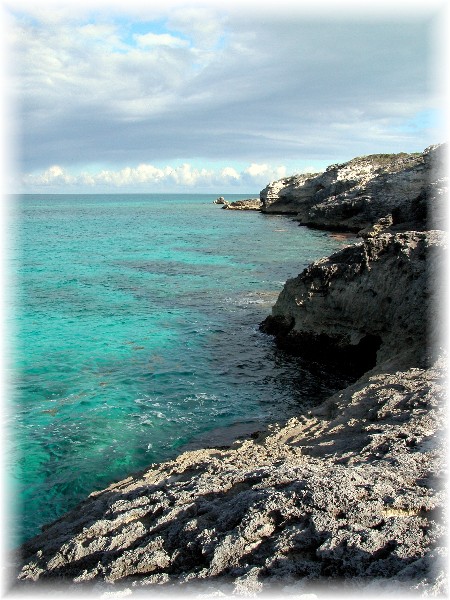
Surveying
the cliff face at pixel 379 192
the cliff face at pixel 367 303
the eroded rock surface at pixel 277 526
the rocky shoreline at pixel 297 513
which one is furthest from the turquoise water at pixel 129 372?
the cliff face at pixel 379 192

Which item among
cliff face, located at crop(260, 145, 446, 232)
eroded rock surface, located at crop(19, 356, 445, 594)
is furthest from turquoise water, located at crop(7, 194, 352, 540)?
cliff face, located at crop(260, 145, 446, 232)

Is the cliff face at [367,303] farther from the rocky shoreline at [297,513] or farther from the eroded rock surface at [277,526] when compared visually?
the eroded rock surface at [277,526]

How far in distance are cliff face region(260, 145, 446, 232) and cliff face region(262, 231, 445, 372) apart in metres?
21.2

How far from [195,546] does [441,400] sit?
6.44 meters

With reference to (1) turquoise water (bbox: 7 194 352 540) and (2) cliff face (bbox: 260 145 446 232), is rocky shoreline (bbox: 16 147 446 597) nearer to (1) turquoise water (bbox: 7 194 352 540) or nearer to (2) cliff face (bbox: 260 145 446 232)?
(1) turquoise water (bbox: 7 194 352 540)

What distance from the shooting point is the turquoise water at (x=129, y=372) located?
45.1 ft

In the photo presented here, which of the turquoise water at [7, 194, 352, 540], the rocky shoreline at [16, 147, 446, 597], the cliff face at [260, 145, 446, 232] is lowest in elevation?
the turquoise water at [7, 194, 352, 540]

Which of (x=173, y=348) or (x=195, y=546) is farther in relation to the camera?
(x=173, y=348)

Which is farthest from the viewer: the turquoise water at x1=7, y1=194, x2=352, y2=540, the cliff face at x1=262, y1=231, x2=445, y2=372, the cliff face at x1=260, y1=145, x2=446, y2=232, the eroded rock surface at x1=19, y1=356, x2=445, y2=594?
the cliff face at x1=260, y1=145, x2=446, y2=232

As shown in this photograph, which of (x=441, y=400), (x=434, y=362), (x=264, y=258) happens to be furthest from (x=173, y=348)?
(x=264, y=258)

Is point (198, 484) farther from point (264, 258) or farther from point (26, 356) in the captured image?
point (264, 258)

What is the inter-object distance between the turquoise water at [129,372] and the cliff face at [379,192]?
16682 mm

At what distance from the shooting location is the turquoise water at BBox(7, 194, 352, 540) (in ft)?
45.1

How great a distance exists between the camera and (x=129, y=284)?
36.9m
